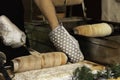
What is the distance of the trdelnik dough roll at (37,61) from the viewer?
808mm

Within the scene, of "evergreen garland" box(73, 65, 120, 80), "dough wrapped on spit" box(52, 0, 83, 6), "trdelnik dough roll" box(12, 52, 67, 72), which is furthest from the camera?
"dough wrapped on spit" box(52, 0, 83, 6)

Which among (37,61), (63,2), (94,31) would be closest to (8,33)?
(37,61)

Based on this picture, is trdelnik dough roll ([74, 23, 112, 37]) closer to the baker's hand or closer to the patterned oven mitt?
the patterned oven mitt

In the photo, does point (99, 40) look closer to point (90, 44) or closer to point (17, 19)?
point (90, 44)

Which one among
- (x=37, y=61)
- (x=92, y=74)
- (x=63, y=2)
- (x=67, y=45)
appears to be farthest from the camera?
(x=63, y=2)

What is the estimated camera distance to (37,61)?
0.83 metres

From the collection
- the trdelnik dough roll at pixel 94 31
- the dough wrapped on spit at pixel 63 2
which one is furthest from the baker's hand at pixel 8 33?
the dough wrapped on spit at pixel 63 2

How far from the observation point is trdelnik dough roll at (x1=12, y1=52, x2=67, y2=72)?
2.65 feet

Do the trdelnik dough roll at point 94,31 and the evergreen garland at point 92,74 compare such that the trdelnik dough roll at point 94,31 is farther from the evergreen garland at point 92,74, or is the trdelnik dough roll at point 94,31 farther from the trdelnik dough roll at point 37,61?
the evergreen garland at point 92,74

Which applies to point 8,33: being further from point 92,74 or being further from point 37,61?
point 92,74

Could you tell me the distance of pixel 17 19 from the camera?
1.12m

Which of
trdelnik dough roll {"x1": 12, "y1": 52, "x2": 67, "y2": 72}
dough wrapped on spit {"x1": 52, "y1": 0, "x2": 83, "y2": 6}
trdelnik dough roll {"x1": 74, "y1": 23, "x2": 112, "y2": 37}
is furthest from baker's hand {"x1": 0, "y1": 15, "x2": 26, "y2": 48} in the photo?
dough wrapped on spit {"x1": 52, "y1": 0, "x2": 83, "y2": 6}

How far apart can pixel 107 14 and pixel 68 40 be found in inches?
30.1

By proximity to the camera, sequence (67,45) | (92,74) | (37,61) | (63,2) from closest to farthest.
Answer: (92,74) → (37,61) → (67,45) → (63,2)
